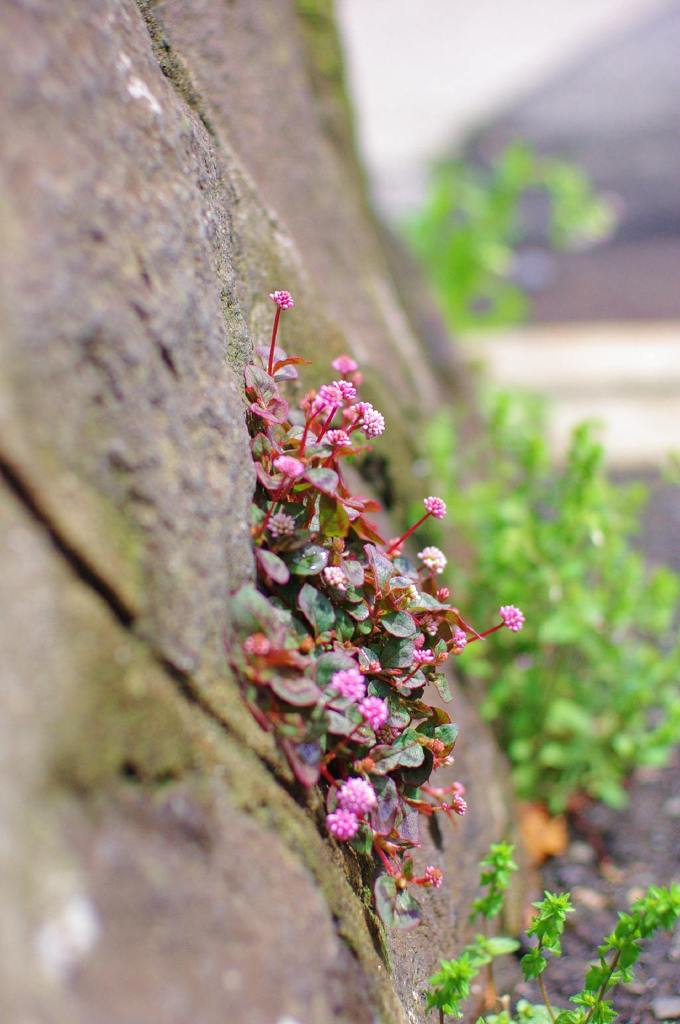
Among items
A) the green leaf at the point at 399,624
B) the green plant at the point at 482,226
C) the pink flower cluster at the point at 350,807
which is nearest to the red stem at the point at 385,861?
the pink flower cluster at the point at 350,807

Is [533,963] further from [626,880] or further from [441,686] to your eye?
[626,880]

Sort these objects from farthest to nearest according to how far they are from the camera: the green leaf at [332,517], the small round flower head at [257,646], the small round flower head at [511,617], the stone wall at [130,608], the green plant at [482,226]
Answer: the green plant at [482,226], the small round flower head at [511,617], the green leaf at [332,517], the small round flower head at [257,646], the stone wall at [130,608]

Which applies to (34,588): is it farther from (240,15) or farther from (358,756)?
(240,15)

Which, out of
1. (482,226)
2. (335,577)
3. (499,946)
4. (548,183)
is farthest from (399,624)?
(482,226)

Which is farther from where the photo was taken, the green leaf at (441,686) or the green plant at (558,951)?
the green leaf at (441,686)

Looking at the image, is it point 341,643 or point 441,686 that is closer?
point 341,643

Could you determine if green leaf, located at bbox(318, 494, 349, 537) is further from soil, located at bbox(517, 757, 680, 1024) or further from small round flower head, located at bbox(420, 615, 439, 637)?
soil, located at bbox(517, 757, 680, 1024)

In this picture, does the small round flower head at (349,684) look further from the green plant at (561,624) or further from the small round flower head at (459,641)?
the green plant at (561,624)
